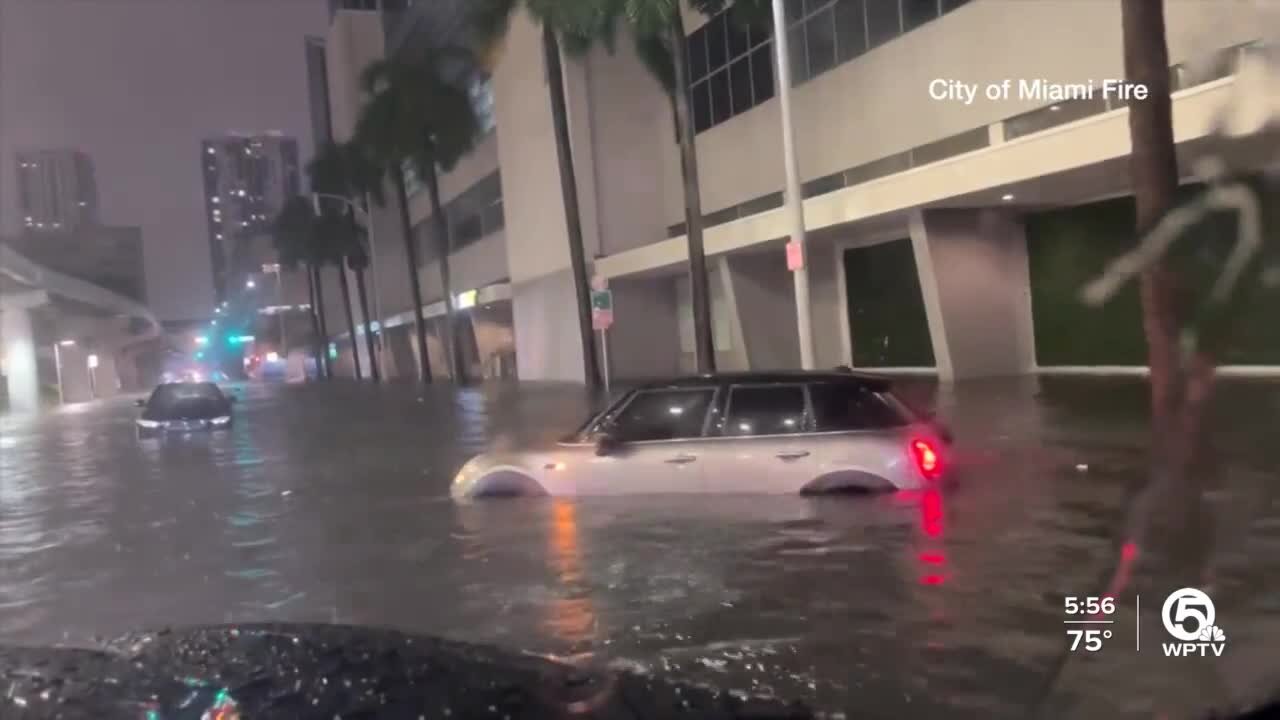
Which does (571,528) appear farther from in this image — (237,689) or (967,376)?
(967,376)

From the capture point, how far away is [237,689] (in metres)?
3.66

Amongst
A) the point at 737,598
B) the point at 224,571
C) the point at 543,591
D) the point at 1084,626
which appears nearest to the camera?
the point at 1084,626

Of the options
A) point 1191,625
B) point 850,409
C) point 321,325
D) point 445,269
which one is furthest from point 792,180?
point 321,325

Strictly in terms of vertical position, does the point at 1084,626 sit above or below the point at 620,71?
below

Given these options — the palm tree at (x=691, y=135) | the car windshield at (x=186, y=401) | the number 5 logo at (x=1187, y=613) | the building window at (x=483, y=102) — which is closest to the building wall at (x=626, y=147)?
the palm tree at (x=691, y=135)

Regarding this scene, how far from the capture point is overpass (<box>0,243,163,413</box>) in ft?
161

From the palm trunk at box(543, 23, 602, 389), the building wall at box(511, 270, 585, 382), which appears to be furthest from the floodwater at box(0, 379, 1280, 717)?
the building wall at box(511, 270, 585, 382)

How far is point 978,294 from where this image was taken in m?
25.7

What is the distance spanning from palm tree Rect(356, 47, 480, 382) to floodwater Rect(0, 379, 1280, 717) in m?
38.1

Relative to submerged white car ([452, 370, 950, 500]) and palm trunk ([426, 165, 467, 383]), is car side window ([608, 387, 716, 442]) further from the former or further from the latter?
palm trunk ([426, 165, 467, 383])

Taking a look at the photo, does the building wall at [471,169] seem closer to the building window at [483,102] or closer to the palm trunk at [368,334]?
the building window at [483,102]

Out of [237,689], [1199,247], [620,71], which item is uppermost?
[620,71]

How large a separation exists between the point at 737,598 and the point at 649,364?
1328 inches

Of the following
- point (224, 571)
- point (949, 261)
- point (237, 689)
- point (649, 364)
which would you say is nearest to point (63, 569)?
point (224, 571)
